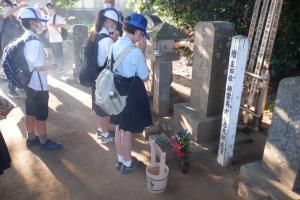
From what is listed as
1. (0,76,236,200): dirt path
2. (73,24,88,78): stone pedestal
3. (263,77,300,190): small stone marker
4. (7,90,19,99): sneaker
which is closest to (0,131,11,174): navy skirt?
(0,76,236,200): dirt path

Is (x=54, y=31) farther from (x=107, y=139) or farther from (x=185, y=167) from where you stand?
(x=185, y=167)

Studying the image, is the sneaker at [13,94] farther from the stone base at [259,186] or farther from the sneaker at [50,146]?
the stone base at [259,186]

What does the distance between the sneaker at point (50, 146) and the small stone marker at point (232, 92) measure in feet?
8.93

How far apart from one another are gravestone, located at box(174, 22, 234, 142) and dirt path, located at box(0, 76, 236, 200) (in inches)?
21.3

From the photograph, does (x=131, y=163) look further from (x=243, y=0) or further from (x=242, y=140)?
(x=243, y=0)

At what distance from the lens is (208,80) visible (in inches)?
182

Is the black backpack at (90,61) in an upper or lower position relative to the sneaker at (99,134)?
upper

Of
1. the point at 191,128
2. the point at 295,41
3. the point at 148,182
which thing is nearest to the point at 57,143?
the point at 148,182

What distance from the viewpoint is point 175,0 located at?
8.48 metres

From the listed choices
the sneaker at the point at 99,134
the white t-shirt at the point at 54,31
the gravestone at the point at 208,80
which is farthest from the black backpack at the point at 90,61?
the white t-shirt at the point at 54,31

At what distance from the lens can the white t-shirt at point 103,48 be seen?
432 cm

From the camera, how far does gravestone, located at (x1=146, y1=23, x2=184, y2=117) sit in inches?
218

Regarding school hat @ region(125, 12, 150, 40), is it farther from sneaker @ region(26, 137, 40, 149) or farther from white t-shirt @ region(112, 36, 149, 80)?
sneaker @ region(26, 137, 40, 149)

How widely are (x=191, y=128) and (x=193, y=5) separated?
4748 millimetres
